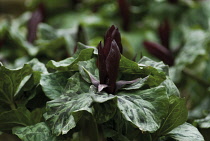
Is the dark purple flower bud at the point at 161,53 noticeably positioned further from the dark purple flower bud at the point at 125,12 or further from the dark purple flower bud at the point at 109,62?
the dark purple flower bud at the point at 109,62

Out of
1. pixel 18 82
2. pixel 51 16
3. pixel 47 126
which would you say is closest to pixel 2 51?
pixel 51 16

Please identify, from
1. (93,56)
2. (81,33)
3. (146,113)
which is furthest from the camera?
(81,33)

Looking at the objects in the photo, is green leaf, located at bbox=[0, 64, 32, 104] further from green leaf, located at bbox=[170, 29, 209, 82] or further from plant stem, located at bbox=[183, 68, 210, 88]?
plant stem, located at bbox=[183, 68, 210, 88]

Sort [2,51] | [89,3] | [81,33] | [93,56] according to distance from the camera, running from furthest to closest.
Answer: [89,3] < [2,51] < [81,33] < [93,56]

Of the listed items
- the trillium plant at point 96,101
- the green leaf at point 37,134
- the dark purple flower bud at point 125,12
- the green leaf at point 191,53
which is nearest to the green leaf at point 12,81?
the trillium plant at point 96,101

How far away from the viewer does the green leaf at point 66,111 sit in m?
0.71

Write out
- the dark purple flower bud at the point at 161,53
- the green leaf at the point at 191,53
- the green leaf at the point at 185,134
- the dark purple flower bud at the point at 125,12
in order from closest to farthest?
the green leaf at the point at 185,134 → the green leaf at the point at 191,53 → the dark purple flower bud at the point at 161,53 → the dark purple flower bud at the point at 125,12

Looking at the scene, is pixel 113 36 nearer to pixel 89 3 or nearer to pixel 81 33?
pixel 81 33

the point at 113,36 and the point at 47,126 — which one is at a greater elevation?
the point at 113,36

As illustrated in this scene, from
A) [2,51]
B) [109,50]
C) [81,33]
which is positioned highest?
[109,50]

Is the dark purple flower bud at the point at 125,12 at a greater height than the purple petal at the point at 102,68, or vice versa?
the purple petal at the point at 102,68

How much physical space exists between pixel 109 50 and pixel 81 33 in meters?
0.64

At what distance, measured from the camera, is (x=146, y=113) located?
2.38 ft

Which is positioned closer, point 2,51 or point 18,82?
point 18,82
